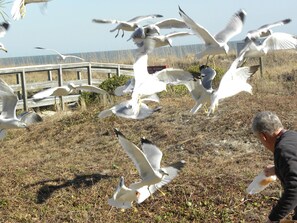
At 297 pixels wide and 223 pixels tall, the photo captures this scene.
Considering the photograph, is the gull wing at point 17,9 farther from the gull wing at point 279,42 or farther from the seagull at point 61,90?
the gull wing at point 279,42

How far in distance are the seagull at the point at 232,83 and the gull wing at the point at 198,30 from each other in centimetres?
19

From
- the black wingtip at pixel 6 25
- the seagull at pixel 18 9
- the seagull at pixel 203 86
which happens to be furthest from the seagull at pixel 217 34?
the black wingtip at pixel 6 25

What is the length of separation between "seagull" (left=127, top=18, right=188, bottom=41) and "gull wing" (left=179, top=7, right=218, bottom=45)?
26 centimetres

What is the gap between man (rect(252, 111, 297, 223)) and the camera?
2.38 meters

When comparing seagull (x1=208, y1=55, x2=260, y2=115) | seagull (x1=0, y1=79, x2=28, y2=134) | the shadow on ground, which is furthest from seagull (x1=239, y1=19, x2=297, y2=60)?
the shadow on ground

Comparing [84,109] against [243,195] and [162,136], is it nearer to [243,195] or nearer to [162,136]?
[162,136]

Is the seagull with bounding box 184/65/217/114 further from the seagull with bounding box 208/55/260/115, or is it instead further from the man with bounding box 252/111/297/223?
the man with bounding box 252/111/297/223

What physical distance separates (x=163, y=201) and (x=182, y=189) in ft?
0.71

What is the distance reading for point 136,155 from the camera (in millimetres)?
3445

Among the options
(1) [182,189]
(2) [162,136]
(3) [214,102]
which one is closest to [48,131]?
(2) [162,136]

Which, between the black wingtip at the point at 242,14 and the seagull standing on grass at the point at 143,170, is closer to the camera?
the seagull standing on grass at the point at 143,170

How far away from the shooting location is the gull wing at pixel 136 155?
11.1 ft

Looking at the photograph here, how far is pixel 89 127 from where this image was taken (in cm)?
736

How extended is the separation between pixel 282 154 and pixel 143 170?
4.38ft
